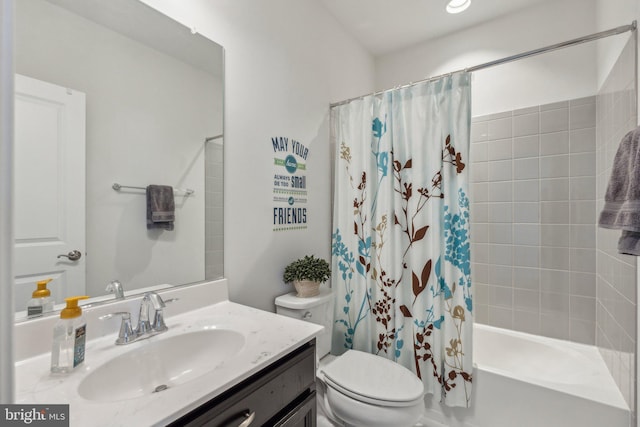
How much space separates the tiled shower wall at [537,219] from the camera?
1.86 meters

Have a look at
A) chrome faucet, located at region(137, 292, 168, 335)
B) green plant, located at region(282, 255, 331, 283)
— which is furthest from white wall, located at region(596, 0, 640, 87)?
chrome faucet, located at region(137, 292, 168, 335)

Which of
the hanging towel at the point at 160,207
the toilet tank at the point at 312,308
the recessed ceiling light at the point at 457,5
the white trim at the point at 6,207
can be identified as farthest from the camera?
the recessed ceiling light at the point at 457,5

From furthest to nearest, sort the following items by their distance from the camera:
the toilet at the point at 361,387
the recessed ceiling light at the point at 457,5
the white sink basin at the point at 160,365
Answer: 1. the recessed ceiling light at the point at 457,5
2. the toilet at the point at 361,387
3. the white sink basin at the point at 160,365

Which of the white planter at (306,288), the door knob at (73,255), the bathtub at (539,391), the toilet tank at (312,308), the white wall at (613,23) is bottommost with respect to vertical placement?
the bathtub at (539,391)

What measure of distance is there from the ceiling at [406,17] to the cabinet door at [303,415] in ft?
7.42

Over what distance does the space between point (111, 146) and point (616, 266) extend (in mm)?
2270

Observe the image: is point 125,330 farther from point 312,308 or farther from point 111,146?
point 312,308

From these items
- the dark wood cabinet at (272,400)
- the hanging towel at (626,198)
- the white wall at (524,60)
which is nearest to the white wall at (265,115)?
the dark wood cabinet at (272,400)

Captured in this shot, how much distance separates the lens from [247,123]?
4.79 ft

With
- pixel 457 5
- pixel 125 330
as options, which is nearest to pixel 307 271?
pixel 125 330

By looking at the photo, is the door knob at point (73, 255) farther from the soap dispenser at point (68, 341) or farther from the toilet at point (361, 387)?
the toilet at point (361, 387)

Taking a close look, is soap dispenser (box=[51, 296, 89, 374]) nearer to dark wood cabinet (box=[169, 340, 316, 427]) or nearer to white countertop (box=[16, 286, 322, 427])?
white countertop (box=[16, 286, 322, 427])

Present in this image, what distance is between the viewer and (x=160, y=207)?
1155 mm

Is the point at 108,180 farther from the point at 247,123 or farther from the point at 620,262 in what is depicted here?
the point at 620,262
